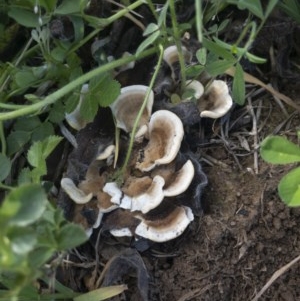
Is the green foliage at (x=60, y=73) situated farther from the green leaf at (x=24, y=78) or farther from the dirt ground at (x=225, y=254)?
the dirt ground at (x=225, y=254)

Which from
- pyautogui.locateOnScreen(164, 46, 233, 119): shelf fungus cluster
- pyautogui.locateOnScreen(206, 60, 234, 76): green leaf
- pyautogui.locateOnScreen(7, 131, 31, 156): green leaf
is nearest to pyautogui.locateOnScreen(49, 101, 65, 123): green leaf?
pyautogui.locateOnScreen(7, 131, 31, 156): green leaf

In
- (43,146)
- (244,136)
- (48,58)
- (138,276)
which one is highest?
(48,58)

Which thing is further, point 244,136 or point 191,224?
point 244,136

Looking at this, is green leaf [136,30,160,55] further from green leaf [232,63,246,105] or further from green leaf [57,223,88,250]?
green leaf [57,223,88,250]

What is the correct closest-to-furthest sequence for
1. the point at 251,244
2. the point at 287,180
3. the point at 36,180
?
the point at 287,180, the point at 36,180, the point at 251,244

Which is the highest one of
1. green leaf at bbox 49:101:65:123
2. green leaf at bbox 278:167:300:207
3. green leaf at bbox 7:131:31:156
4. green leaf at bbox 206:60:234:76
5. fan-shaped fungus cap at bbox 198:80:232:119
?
green leaf at bbox 206:60:234:76

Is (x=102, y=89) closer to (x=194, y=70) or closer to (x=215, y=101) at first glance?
(x=194, y=70)

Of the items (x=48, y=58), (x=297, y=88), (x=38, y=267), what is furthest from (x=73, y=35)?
(x=38, y=267)

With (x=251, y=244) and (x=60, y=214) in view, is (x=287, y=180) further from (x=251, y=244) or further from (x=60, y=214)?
(x=60, y=214)
